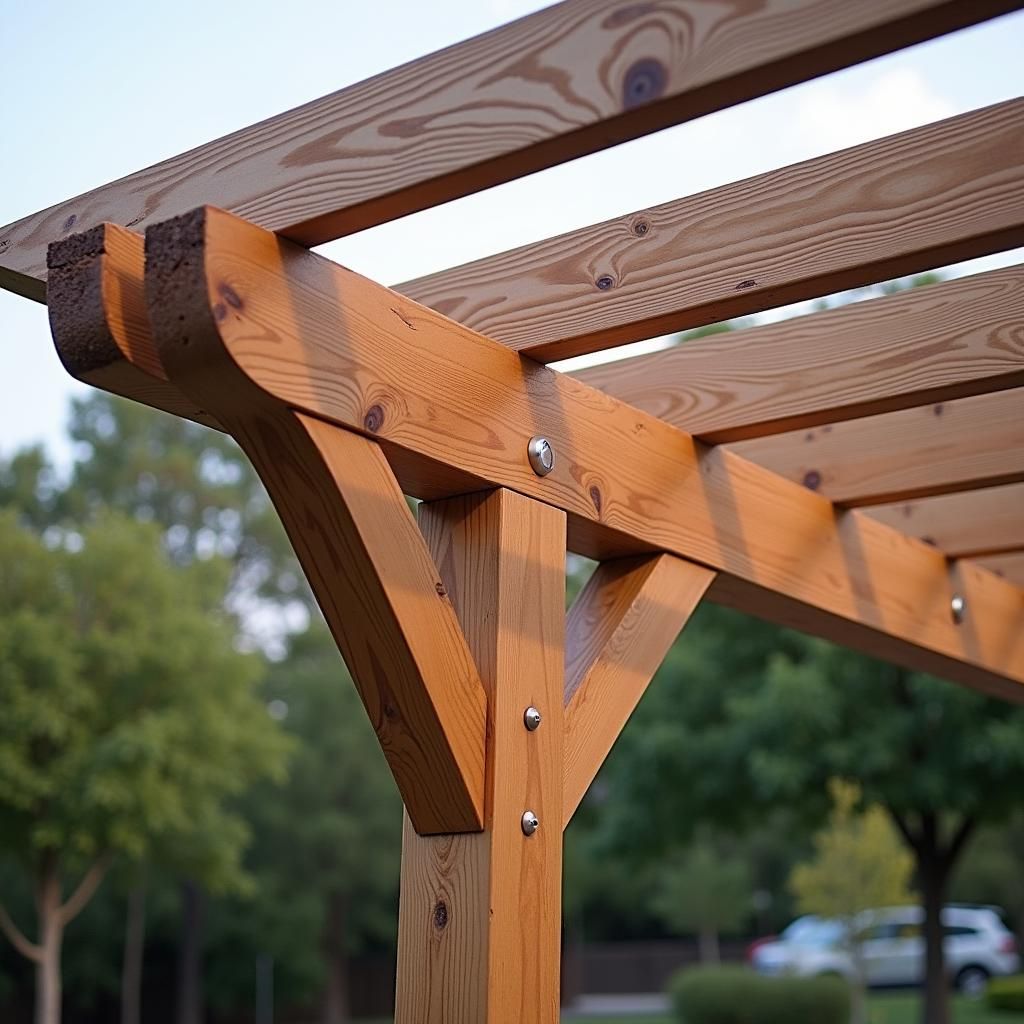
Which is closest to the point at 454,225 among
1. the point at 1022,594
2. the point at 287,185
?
the point at 287,185

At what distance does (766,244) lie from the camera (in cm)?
215

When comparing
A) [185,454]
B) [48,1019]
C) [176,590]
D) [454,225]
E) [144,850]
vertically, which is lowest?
[48,1019]

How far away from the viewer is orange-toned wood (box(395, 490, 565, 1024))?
2.06 meters

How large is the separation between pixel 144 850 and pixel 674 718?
23.7 feet

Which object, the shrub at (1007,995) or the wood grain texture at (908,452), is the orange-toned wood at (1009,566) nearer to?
the wood grain texture at (908,452)

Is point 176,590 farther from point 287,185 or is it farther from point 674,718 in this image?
point 287,185

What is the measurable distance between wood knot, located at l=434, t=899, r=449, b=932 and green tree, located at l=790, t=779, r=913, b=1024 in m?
12.3

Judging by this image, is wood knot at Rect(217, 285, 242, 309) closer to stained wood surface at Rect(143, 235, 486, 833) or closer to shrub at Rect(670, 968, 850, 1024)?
stained wood surface at Rect(143, 235, 486, 833)

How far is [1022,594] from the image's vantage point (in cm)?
432

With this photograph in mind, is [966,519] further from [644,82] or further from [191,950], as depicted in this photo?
[191,950]

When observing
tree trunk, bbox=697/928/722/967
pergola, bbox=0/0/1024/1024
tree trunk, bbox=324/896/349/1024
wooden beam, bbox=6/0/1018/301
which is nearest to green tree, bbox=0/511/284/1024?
tree trunk, bbox=324/896/349/1024

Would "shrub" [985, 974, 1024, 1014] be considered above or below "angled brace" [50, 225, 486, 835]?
below

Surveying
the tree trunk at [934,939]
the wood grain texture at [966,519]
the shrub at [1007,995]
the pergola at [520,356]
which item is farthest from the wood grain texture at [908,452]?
the shrub at [1007,995]

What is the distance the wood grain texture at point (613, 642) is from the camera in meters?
2.41
